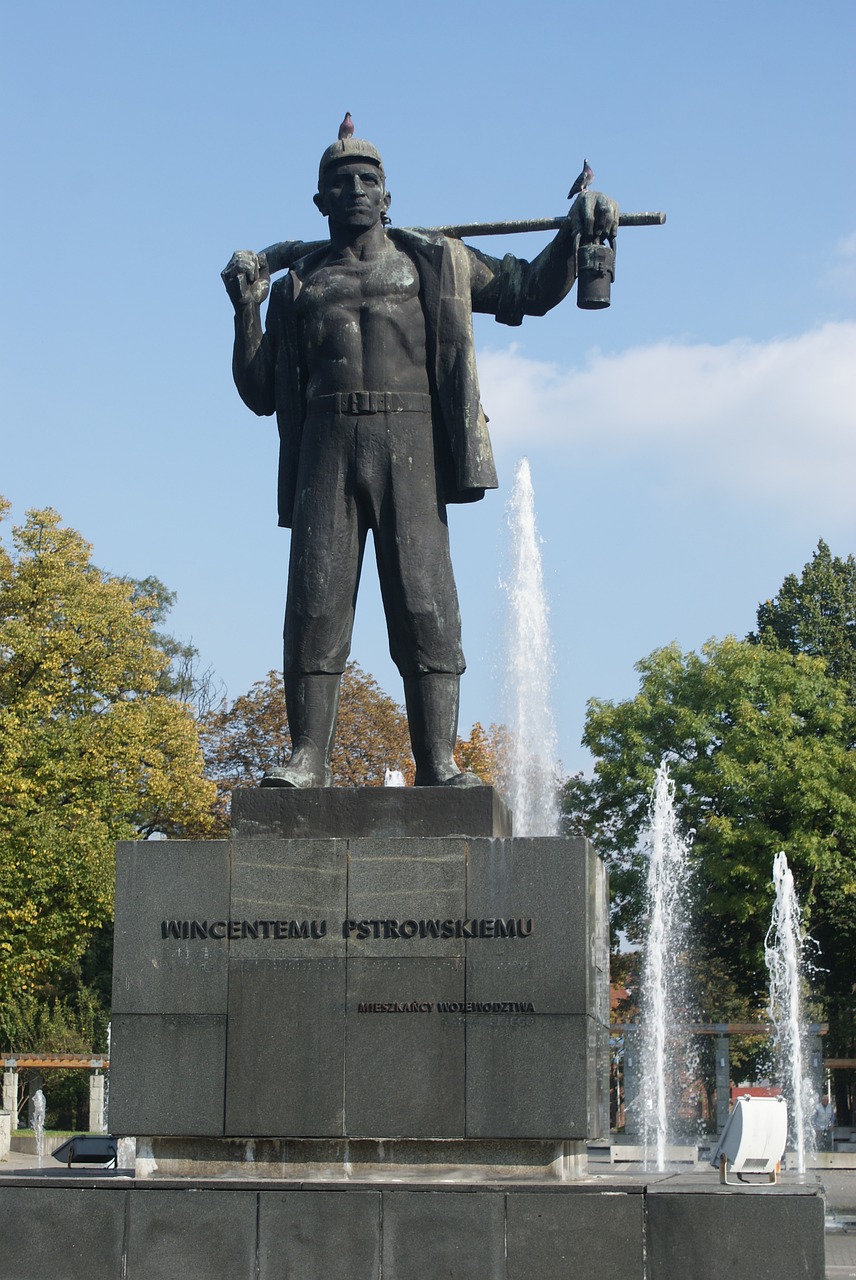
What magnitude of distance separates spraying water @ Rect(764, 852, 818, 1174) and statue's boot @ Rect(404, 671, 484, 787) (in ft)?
77.0

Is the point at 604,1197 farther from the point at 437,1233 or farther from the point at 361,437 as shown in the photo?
the point at 361,437

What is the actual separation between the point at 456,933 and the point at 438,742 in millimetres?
1167

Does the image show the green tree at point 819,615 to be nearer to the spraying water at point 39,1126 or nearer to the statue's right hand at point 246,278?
the spraying water at point 39,1126

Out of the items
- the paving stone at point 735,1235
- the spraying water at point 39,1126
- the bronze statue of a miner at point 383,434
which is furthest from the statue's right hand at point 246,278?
the spraying water at point 39,1126

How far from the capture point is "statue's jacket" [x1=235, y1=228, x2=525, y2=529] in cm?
874

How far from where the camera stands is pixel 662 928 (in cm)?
3728

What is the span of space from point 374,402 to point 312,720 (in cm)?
165

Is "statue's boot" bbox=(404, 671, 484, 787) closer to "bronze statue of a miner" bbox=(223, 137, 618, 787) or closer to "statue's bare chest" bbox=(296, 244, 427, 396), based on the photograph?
"bronze statue of a miner" bbox=(223, 137, 618, 787)

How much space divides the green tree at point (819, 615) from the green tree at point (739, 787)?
14.5 ft

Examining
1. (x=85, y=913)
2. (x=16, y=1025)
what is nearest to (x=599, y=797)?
(x=85, y=913)

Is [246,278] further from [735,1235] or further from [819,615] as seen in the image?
[819,615]

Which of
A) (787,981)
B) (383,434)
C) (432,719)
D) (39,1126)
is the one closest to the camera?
(432,719)

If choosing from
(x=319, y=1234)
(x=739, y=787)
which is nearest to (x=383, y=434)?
(x=319, y=1234)

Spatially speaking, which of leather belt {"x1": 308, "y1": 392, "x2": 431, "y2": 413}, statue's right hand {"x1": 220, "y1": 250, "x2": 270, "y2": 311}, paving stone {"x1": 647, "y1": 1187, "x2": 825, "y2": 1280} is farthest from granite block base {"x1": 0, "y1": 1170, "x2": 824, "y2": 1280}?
statue's right hand {"x1": 220, "y1": 250, "x2": 270, "y2": 311}
